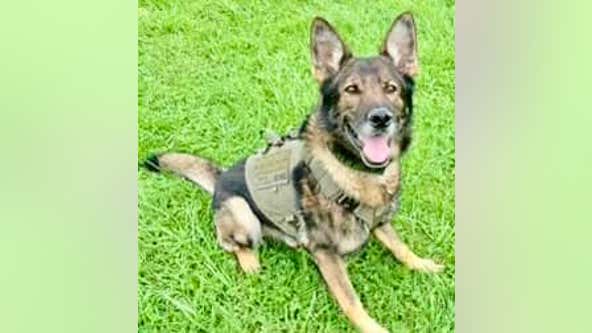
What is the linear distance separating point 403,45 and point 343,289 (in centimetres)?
54

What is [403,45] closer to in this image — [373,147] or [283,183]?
[373,147]

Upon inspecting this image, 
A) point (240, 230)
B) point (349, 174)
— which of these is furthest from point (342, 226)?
point (240, 230)

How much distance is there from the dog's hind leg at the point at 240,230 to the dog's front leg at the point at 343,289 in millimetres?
135


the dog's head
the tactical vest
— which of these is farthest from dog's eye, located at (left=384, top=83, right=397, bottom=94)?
the tactical vest

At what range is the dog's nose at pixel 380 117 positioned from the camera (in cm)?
167

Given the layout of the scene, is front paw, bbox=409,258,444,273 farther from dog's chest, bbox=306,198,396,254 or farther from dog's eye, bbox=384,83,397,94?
dog's eye, bbox=384,83,397,94

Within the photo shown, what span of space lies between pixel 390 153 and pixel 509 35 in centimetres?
38

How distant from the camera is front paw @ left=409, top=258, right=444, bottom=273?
5.73 feet

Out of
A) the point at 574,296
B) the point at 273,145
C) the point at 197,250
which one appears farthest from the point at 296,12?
the point at 574,296

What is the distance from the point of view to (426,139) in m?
1.75

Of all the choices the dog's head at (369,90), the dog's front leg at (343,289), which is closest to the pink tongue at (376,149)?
the dog's head at (369,90)

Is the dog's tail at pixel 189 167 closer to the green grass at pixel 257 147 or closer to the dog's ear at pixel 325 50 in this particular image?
the green grass at pixel 257 147

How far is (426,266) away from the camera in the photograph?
1750mm

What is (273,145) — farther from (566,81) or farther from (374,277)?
(566,81)
